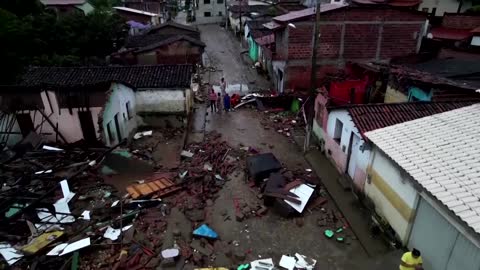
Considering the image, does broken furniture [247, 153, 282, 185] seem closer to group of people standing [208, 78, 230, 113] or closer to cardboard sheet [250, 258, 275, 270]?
cardboard sheet [250, 258, 275, 270]

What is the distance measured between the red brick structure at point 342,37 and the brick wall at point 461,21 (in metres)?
7.85

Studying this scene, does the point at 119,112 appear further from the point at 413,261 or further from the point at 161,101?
the point at 413,261

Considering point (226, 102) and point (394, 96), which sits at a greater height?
point (394, 96)

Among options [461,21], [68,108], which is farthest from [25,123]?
[461,21]

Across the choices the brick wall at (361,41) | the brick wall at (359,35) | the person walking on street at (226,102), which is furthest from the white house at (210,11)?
the person walking on street at (226,102)

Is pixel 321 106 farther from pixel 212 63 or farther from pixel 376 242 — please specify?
pixel 212 63

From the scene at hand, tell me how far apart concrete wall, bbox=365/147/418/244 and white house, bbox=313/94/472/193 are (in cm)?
55

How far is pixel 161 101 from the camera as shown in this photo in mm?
18438

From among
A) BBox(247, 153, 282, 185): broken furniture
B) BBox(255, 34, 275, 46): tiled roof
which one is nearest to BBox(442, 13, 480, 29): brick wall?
BBox(255, 34, 275, 46): tiled roof

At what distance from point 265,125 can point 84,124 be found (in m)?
9.87

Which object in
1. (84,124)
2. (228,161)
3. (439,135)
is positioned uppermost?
(439,135)

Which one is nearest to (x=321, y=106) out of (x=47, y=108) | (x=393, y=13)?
(x=393, y=13)

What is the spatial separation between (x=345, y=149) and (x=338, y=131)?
1087 millimetres

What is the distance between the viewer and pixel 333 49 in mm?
22422
